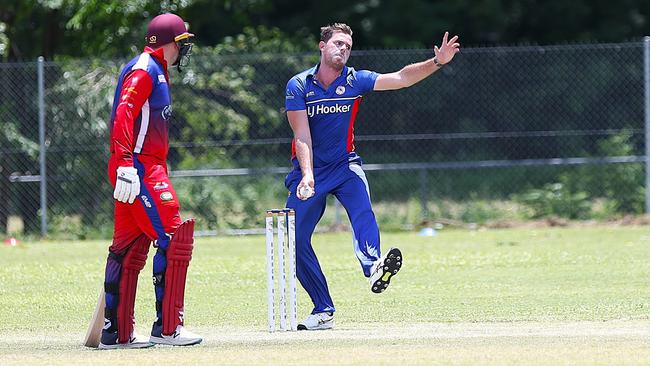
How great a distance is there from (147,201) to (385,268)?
5.60 feet

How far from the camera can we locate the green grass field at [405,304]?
7293 mm

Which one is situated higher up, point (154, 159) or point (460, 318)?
point (154, 159)

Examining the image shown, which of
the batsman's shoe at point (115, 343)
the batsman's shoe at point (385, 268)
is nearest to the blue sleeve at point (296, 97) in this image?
the batsman's shoe at point (385, 268)

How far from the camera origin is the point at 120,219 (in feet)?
26.0

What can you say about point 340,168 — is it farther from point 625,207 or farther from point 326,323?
point 625,207

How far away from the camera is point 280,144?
58.7 ft

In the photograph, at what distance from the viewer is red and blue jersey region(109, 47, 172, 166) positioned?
757cm

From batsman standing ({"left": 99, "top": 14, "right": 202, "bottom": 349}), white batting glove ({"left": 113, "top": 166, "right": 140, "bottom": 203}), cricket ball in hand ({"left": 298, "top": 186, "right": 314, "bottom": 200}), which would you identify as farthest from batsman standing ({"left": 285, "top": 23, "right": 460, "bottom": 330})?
white batting glove ({"left": 113, "top": 166, "right": 140, "bottom": 203})

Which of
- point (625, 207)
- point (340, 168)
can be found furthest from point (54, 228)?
point (340, 168)

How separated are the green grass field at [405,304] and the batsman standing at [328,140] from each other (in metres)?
0.46

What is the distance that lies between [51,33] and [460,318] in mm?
12296

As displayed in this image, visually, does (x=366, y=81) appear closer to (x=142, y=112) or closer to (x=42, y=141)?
(x=142, y=112)

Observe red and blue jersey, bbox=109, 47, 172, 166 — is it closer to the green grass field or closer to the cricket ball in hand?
the cricket ball in hand

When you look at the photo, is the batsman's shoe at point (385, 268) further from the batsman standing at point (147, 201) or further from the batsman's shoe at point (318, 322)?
the batsman standing at point (147, 201)
